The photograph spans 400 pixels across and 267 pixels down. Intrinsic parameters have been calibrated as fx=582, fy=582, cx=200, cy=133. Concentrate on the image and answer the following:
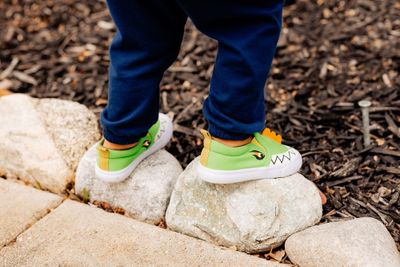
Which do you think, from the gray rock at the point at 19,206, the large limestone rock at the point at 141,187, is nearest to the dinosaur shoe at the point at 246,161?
the large limestone rock at the point at 141,187

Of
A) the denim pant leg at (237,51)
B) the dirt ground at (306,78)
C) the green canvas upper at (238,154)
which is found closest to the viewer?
the denim pant leg at (237,51)

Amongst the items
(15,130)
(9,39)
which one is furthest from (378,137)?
(9,39)

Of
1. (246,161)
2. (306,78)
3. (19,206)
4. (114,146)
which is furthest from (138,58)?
(306,78)

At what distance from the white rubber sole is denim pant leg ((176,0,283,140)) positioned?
0.13 meters

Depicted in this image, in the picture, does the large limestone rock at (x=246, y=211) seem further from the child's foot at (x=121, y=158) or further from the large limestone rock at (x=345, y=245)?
the child's foot at (x=121, y=158)

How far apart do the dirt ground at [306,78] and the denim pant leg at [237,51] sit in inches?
19.5

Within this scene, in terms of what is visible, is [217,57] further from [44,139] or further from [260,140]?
[44,139]

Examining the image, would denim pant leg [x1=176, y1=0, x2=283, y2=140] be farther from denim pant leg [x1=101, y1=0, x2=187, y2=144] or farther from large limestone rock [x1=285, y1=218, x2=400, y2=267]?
large limestone rock [x1=285, y1=218, x2=400, y2=267]

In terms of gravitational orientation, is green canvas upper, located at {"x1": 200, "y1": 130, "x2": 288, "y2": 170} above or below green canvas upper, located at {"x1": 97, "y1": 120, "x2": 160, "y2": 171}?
above

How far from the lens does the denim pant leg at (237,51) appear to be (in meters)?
1.61

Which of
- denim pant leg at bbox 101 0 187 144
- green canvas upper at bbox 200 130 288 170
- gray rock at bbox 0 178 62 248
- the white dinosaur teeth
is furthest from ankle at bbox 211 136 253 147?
gray rock at bbox 0 178 62 248

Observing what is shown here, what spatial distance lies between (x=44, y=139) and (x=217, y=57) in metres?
0.87

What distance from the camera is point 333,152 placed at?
2293mm

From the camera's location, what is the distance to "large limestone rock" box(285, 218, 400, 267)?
67.7 inches
